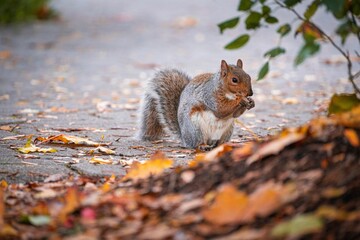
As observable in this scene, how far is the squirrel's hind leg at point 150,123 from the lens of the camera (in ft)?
16.0

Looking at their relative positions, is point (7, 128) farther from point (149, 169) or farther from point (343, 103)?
point (343, 103)

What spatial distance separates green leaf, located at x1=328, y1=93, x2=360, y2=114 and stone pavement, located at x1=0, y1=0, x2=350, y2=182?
118 centimetres

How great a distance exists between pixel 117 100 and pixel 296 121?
7.64 ft

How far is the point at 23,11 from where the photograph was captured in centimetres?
1484

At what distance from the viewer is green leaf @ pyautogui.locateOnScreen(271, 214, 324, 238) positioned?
1967 millimetres

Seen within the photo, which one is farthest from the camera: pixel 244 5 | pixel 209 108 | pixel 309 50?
pixel 209 108

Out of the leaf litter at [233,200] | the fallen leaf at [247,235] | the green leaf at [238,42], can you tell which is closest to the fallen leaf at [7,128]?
the leaf litter at [233,200]

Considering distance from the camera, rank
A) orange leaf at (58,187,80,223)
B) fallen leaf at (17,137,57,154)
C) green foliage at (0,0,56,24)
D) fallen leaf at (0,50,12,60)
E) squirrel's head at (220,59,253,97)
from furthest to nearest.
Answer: green foliage at (0,0,56,24) → fallen leaf at (0,50,12,60) → squirrel's head at (220,59,253,97) → fallen leaf at (17,137,57,154) → orange leaf at (58,187,80,223)

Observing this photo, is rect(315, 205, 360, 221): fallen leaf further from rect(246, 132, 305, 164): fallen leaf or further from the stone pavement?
the stone pavement

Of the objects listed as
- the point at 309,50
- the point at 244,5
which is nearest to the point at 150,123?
the point at 244,5

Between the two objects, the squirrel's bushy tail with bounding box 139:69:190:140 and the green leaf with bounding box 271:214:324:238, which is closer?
the green leaf with bounding box 271:214:324:238

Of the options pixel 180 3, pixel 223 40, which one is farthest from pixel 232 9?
pixel 223 40

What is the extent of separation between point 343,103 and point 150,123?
2.22m

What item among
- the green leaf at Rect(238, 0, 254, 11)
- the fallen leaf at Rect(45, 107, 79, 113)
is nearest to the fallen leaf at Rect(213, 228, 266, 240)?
the green leaf at Rect(238, 0, 254, 11)
